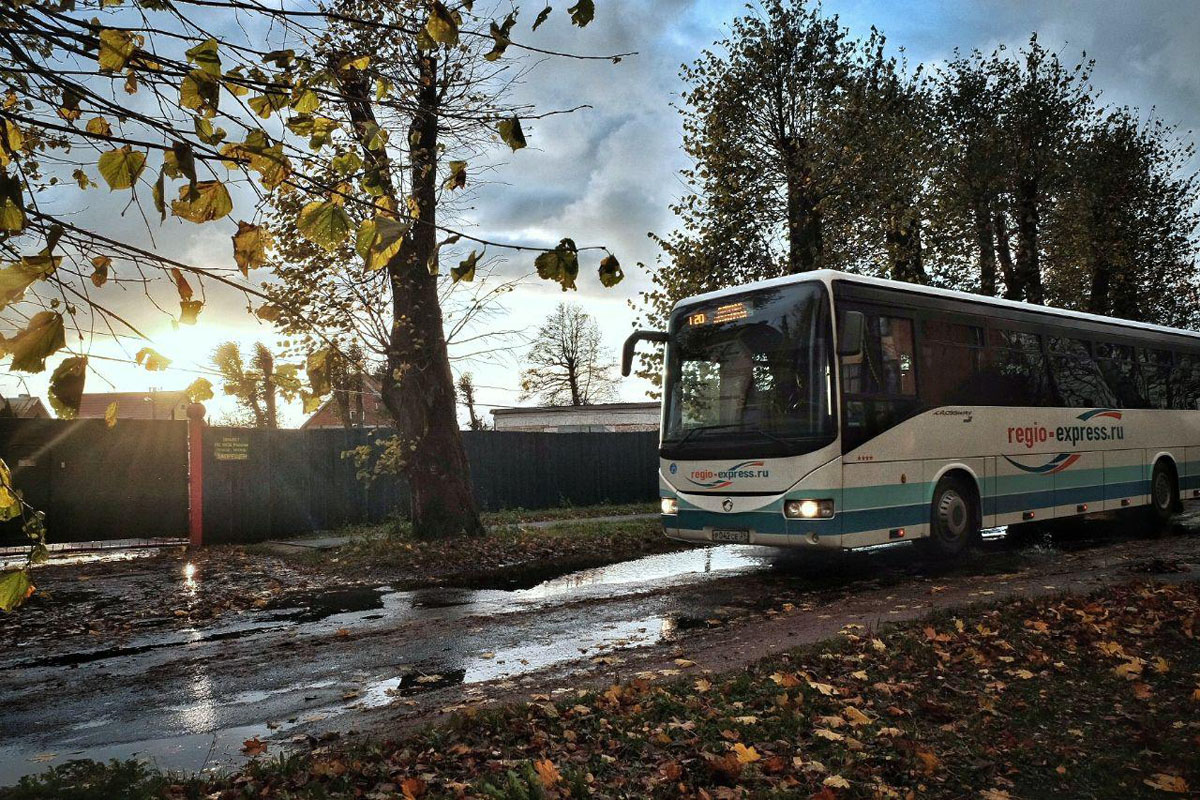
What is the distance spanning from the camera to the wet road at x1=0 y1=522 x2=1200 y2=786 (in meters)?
5.35

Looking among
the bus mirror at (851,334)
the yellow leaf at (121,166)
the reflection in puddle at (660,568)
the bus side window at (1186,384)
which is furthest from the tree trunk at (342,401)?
the bus side window at (1186,384)

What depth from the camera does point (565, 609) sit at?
356 inches

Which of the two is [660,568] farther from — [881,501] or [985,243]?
[985,243]

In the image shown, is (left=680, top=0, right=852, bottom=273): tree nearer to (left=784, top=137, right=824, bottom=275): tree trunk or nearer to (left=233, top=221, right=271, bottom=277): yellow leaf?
(left=784, top=137, right=824, bottom=275): tree trunk

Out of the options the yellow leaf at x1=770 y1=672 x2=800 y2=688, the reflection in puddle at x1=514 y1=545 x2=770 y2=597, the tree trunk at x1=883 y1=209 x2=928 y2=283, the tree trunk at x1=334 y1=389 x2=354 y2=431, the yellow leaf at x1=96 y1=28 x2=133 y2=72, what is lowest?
the reflection in puddle at x1=514 y1=545 x2=770 y2=597

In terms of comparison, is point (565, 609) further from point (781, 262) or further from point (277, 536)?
point (781, 262)

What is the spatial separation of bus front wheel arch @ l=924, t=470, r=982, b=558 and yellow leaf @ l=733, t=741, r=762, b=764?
7399 mm

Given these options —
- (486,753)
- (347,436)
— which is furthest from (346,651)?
(347,436)

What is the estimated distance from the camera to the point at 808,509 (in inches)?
390

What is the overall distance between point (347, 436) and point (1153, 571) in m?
14.2

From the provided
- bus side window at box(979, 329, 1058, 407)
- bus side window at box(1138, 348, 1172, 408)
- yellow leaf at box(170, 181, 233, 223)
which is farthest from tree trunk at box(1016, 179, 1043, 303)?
yellow leaf at box(170, 181, 233, 223)

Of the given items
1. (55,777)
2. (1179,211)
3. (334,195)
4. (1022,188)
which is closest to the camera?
(334,195)

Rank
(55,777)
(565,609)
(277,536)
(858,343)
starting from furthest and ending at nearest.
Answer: (277,536)
(858,343)
(565,609)
(55,777)

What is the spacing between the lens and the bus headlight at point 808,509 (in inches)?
387
